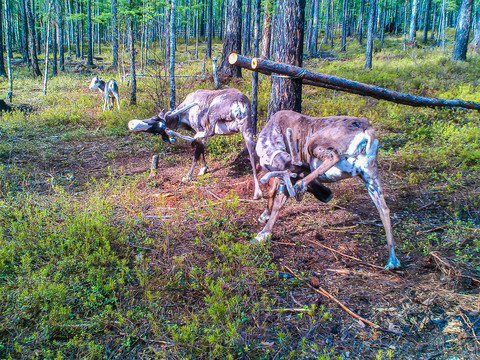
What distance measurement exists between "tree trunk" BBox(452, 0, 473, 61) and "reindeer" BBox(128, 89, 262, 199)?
1491 cm

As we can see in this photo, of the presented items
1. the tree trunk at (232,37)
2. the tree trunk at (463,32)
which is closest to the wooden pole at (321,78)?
the tree trunk at (232,37)

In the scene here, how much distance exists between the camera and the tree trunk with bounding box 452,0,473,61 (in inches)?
654

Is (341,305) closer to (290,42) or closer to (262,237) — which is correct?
(262,237)

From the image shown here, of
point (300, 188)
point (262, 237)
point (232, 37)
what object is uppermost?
point (232, 37)

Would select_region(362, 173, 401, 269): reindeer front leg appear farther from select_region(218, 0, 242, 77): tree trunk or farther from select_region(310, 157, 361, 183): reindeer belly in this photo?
select_region(218, 0, 242, 77): tree trunk

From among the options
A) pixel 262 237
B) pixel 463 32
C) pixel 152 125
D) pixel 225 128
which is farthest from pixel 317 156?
pixel 463 32

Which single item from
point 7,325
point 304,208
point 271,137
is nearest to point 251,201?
point 304,208

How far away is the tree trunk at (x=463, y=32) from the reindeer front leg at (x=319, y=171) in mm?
16410

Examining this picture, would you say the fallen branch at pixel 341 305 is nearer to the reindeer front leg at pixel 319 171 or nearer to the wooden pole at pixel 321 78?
the reindeer front leg at pixel 319 171

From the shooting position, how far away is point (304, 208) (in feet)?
19.5

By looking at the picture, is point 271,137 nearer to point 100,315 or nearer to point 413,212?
point 413,212

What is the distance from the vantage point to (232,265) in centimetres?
417

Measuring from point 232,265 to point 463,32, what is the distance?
19.0 m

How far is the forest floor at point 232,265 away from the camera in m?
3.12
